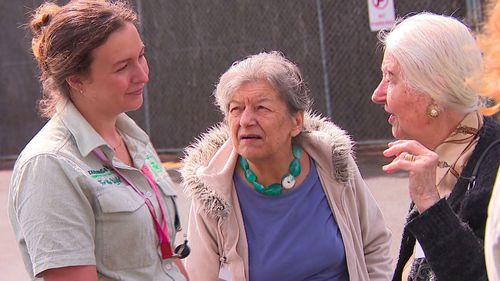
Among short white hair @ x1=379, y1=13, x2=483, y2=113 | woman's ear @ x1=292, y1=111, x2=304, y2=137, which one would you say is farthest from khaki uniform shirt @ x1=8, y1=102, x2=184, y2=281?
short white hair @ x1=379, y1=13, x2=483, y2=113

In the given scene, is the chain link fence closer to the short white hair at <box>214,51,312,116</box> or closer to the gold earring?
the short white hair at <box>214,51,312,116</box>

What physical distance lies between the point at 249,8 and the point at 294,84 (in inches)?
284

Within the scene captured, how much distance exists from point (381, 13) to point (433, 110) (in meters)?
6.58

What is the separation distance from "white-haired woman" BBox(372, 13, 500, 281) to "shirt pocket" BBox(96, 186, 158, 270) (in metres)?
0.85

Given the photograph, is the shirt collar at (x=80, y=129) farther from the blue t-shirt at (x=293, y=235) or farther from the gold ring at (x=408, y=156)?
the gold ring at (x=408, y=156)

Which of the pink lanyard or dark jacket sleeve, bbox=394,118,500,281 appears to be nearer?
dark jacket sleeve, bbox=394,118,500,281

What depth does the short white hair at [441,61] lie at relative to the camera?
8.50 feet

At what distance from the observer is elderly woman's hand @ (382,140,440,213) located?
2414 mm

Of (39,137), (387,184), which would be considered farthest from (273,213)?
(387,184)

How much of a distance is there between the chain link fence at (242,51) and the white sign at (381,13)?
35 centimetres

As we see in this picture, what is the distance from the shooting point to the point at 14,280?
6.43 m

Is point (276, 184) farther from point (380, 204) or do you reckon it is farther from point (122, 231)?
point (380, 204)

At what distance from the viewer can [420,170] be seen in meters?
2.42

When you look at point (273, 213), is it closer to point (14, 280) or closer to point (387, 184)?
point (14, 280)
